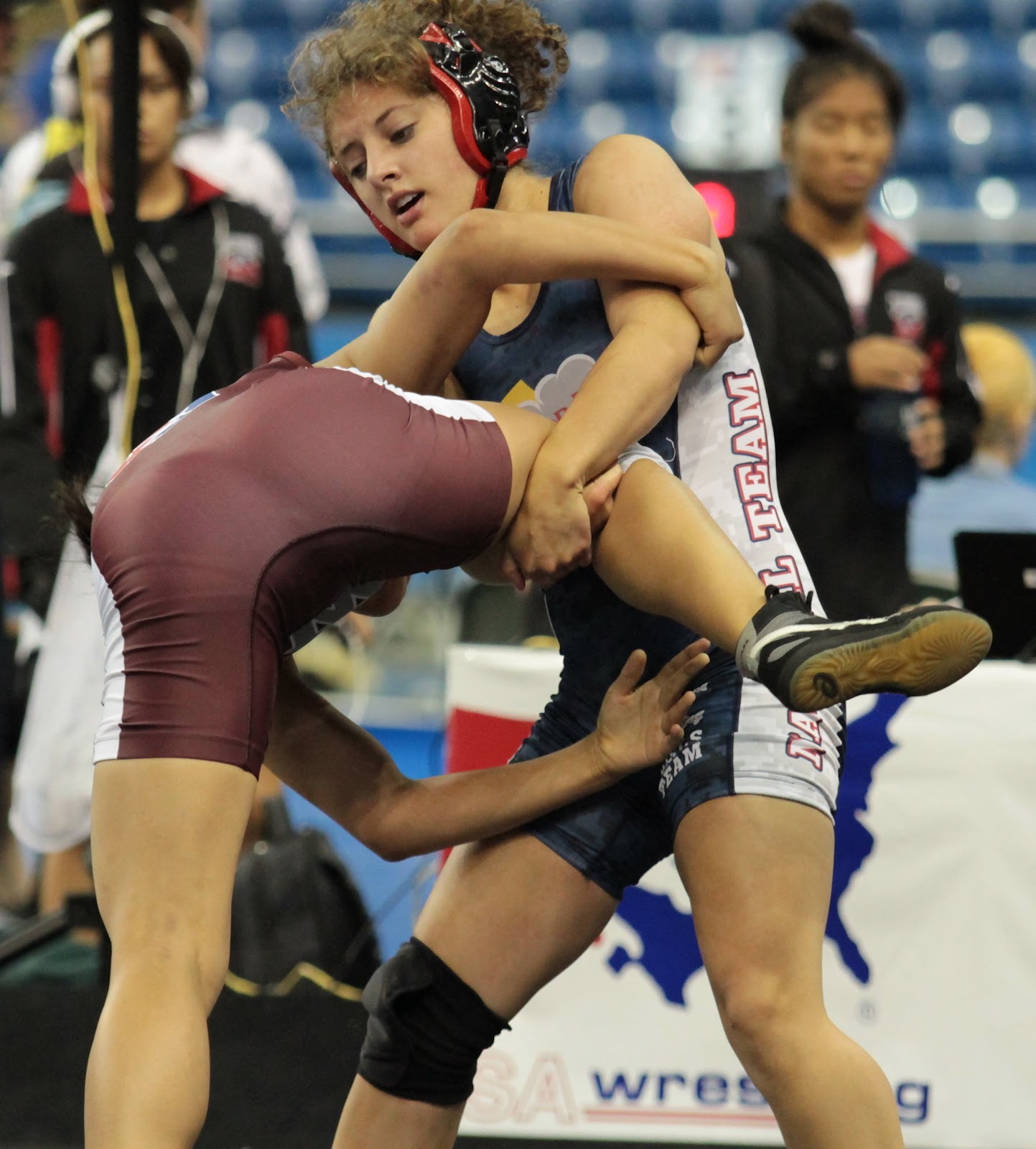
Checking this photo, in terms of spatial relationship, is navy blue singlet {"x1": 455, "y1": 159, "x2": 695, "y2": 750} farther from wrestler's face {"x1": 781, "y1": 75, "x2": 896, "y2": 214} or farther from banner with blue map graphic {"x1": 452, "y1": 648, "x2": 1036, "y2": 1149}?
wrestler's face {"x1": 781, "y1": 75, "x2": 896, "y2": 214}

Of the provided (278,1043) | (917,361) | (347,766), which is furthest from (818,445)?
(347,766)

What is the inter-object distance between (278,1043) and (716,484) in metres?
1.63

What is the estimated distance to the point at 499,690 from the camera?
2.96 metres

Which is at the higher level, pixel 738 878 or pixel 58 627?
pixel 738 878

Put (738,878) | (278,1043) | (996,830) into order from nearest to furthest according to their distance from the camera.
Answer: (738,878) → (996,830) → (278,1043)

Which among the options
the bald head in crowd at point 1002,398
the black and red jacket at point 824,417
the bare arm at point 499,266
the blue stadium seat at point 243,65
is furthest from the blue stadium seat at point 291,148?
the bare arm at point 499,266

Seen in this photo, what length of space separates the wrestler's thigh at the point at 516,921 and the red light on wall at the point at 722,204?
2.75 meters

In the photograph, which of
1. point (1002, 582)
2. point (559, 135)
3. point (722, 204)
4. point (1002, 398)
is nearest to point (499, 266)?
point (1002, 582)

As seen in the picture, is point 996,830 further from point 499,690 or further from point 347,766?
point 347,766

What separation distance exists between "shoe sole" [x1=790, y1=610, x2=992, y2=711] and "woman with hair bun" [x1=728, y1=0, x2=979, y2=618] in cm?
192

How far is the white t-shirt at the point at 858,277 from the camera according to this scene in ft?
12.4

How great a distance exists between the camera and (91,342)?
385 cm

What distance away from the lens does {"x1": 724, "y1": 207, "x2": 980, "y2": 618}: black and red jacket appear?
366 cm

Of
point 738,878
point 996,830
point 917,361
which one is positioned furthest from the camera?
point 917,361
